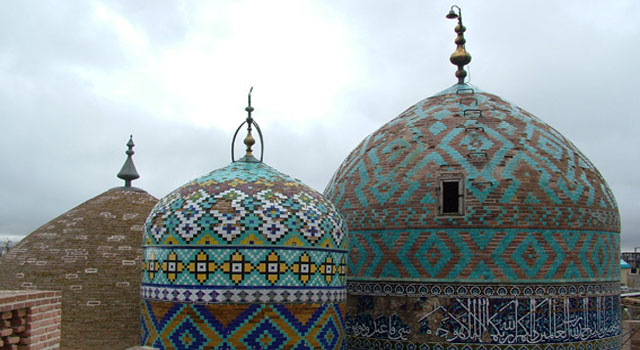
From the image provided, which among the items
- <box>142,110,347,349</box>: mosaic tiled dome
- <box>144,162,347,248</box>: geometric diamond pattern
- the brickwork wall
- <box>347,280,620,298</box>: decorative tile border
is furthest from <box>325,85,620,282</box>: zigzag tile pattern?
the brickwork wall

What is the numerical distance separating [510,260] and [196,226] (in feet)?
14.8

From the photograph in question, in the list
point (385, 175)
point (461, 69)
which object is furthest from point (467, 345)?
point (461, 69)

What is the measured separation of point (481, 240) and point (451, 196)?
0.81m

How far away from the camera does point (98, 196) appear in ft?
39.4

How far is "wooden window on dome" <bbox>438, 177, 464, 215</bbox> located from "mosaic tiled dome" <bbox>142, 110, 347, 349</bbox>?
2.09 metres

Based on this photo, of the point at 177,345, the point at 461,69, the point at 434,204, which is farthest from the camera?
the point at 461,69

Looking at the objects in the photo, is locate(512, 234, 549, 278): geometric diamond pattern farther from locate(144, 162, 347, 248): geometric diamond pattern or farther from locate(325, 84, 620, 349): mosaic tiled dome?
locate(144, 162, 347, 248): geometric diamond pattern

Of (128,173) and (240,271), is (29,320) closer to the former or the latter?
(240,271)

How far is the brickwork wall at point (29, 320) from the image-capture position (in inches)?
205

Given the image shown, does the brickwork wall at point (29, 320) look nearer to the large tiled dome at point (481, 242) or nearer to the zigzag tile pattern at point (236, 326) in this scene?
the zigzag tile pattern at point (236, 326)

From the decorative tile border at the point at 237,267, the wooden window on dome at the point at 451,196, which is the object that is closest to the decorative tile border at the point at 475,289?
the wooden window on dome at the point at 451,196

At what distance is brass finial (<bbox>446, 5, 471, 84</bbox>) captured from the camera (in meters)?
11.9

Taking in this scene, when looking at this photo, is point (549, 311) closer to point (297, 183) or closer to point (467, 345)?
point (467, 345)

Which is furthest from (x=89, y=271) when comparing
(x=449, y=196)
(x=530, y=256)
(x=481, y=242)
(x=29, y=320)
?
(x=530, y=256)
